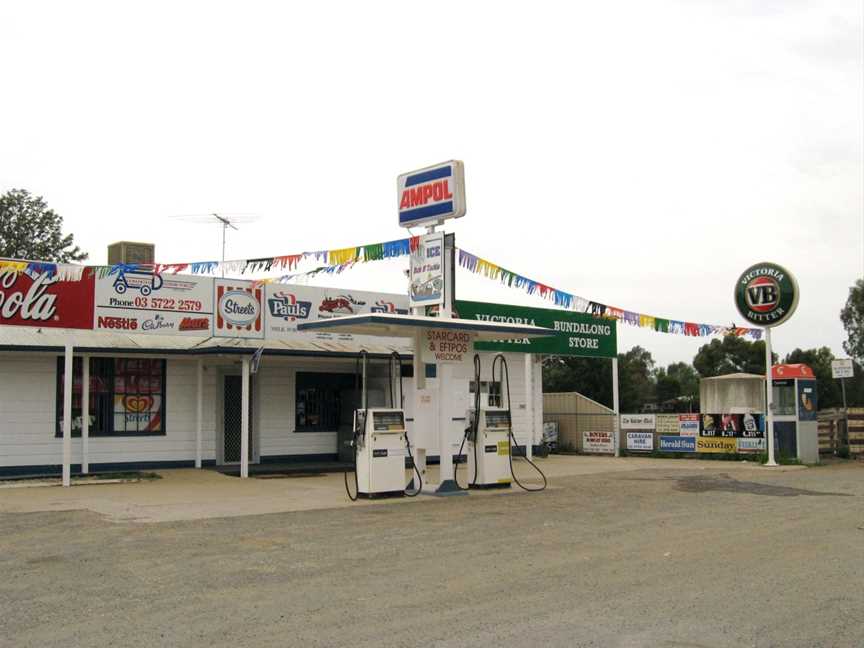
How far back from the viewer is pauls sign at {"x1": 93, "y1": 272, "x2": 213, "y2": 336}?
1898 cm

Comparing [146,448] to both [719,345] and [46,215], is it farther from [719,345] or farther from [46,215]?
[719,345]

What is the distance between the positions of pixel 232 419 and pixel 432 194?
8217 millimetres

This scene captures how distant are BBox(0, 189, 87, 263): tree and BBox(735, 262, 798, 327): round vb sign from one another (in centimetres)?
3411

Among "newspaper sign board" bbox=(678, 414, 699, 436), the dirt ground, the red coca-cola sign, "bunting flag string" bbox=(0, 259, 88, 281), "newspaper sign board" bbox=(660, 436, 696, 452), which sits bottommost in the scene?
the dirt ground

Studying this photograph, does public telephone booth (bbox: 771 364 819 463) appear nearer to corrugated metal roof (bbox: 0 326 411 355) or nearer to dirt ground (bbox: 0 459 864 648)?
dirt ground (bbox: 0 459 864 648)

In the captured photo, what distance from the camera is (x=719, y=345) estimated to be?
6619cm

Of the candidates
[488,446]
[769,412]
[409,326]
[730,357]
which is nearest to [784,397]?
[769,412]

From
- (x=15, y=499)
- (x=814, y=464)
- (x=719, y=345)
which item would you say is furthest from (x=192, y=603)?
(x=719, y=345)

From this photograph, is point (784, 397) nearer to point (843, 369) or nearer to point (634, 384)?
point (843, 369)

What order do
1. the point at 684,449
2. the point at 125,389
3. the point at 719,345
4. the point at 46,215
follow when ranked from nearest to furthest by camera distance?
the point at 125,389, the point at 684,449, the point at 46,215, the point at 719,345

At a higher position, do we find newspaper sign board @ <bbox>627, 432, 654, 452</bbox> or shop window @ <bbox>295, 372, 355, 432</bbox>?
shop window @ <bbox>295, 372, 355, 432</bbox>

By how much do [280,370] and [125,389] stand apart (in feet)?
12.8

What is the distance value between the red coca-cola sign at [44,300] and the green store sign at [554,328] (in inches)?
393

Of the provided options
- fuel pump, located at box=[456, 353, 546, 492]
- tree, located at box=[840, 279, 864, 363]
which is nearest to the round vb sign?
fuel pump, located at box=[456, 353, 546, 492]
